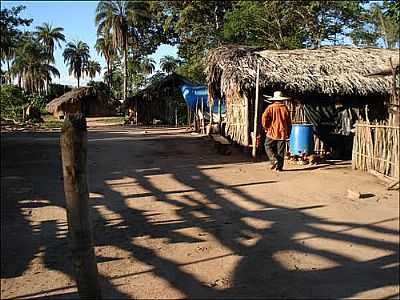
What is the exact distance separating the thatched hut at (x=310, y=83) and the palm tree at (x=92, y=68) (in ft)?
177

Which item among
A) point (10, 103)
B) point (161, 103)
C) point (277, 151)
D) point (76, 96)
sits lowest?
point (277, 151)

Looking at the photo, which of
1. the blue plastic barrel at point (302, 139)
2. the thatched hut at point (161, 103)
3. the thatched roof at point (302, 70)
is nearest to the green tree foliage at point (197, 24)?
the thatched hut at point (161, 103)

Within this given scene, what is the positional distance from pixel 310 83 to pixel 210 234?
8.12 meters

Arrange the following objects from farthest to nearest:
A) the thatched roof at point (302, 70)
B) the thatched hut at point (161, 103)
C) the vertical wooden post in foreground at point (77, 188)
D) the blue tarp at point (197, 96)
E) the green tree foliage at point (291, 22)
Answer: the thatched hut at point (161, 103), the green tree foliage at point (291, 22), the blue tarp at point (197, 96), the thatched roof at point (302, 70), the vertical wooden post in foreground at point (77, 188)

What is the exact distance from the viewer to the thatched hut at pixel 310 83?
41.8 ft

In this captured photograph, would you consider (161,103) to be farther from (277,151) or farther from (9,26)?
(277,151)

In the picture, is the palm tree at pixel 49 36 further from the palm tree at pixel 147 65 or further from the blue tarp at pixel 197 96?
the blue tarp at pixel 197 96

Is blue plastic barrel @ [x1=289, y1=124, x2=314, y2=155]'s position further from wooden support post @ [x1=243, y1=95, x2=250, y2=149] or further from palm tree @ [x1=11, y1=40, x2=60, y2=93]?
palm tree @ [x1=11, y1=40, x2=60, y2=93]

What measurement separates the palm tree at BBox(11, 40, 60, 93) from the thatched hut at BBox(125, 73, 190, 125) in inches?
998

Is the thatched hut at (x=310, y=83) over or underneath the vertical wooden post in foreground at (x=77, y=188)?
over

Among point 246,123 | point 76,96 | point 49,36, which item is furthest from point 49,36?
point 246,123

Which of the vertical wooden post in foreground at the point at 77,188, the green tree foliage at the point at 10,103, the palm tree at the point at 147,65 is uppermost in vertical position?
the palm tree at the point at 147,65

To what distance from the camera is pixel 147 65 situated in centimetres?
4656

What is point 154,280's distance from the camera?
175 inches
